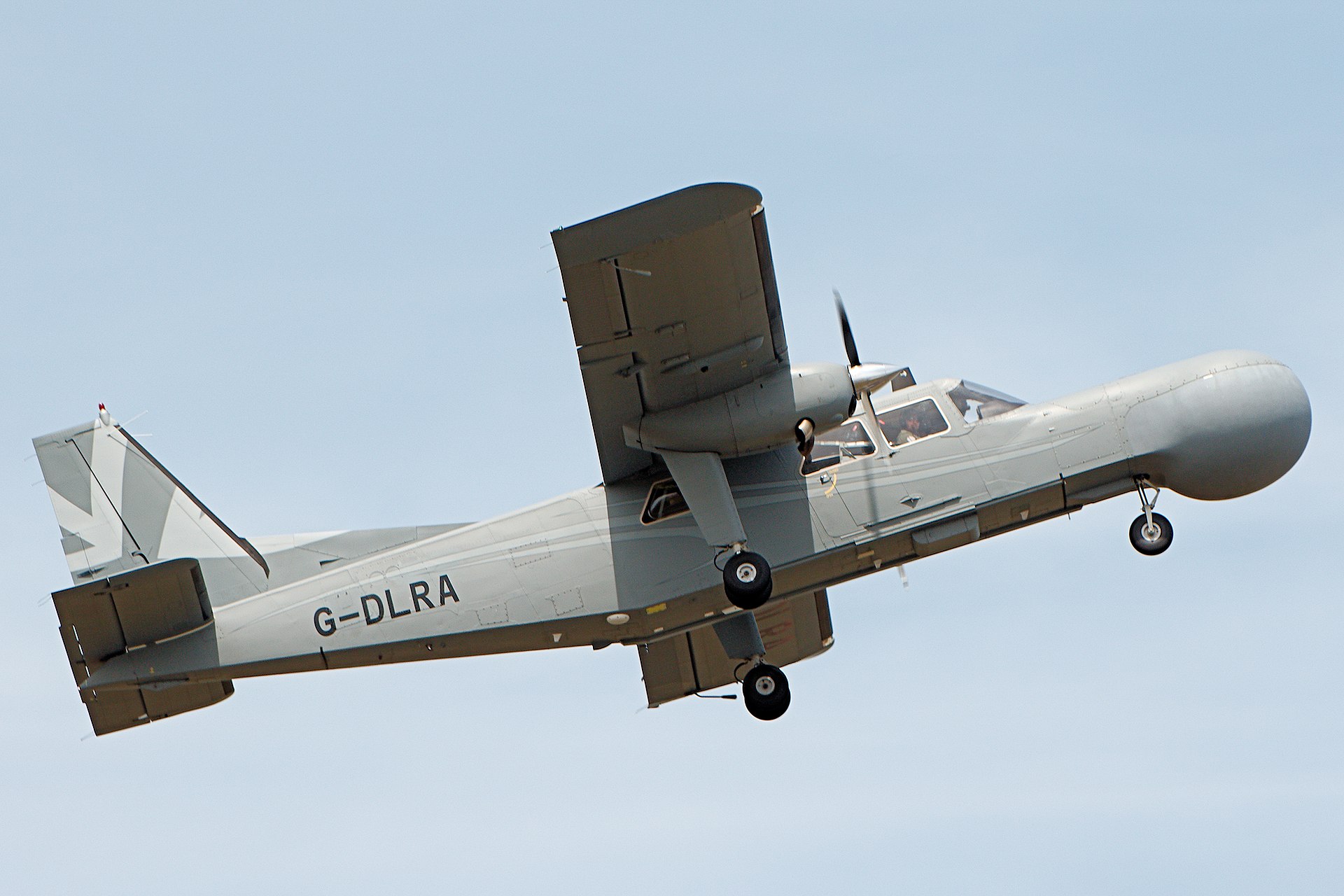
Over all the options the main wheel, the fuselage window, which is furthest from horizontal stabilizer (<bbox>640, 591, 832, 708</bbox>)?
the fuselage window

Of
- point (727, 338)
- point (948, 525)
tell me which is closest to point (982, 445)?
point (948, 525)

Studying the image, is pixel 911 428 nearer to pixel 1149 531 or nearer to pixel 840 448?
pixel 840 448

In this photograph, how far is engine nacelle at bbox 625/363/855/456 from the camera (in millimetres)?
15109

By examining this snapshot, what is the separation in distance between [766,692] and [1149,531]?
5052 millimetres

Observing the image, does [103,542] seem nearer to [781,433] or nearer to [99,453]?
[99,453]

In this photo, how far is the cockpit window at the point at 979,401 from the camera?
16031mm

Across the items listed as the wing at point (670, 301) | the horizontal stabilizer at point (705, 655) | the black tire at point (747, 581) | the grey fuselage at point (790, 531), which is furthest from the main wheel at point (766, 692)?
Result: the wing at point (670, 301)

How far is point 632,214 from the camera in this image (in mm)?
13633

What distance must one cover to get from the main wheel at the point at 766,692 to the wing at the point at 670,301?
3.76 meters

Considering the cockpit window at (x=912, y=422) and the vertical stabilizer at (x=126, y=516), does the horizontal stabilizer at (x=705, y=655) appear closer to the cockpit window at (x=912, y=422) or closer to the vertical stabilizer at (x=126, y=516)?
the cockpit window at (x=912, y=422)

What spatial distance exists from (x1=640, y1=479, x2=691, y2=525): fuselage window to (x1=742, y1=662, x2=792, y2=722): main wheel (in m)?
2.90

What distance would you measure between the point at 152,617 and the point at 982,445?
9.35 metres

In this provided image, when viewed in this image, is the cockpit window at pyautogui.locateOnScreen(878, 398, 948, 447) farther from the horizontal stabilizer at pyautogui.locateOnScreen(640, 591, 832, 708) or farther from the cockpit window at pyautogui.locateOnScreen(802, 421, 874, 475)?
the horizontal stabilizer at pyautogui.locateOnScreen(640, 591, 832, 708)

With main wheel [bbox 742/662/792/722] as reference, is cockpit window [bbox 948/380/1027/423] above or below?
above
